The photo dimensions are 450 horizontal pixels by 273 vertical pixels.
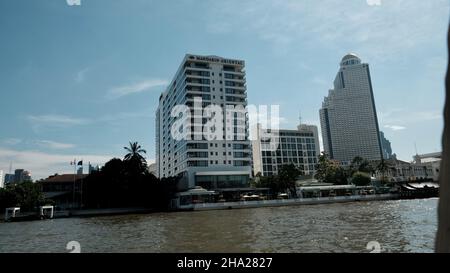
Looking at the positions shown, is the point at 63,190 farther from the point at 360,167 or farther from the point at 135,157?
the point at 360,167

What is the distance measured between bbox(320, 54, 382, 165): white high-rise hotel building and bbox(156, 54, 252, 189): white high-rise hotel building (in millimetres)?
22220

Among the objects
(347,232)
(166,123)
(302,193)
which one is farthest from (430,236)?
(166,123)

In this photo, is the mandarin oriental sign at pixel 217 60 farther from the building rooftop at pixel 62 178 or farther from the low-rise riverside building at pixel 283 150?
the low-rise riverside building at pixel 283 150

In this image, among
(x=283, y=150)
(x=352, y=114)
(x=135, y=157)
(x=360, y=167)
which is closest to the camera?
(x=135, y=157)

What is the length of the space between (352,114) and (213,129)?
45074mm

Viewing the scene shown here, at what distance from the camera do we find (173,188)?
62.1m

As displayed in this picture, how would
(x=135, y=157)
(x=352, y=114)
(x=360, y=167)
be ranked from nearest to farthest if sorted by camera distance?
(x=135, y=157), (x=360, y=167), (x=352, y=114)

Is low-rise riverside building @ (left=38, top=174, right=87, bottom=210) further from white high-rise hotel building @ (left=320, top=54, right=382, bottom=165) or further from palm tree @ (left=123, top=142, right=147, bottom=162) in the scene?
white high-rise hotel building @ (left=320, top=54, right=382, bottom=165)

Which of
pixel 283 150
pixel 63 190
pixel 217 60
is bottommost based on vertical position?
pixel 63 190

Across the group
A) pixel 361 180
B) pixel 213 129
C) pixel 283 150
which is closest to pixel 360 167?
pixel 361 180

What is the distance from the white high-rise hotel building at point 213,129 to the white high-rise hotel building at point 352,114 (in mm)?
22220

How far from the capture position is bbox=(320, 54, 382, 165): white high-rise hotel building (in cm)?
5416

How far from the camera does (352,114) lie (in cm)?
9031
